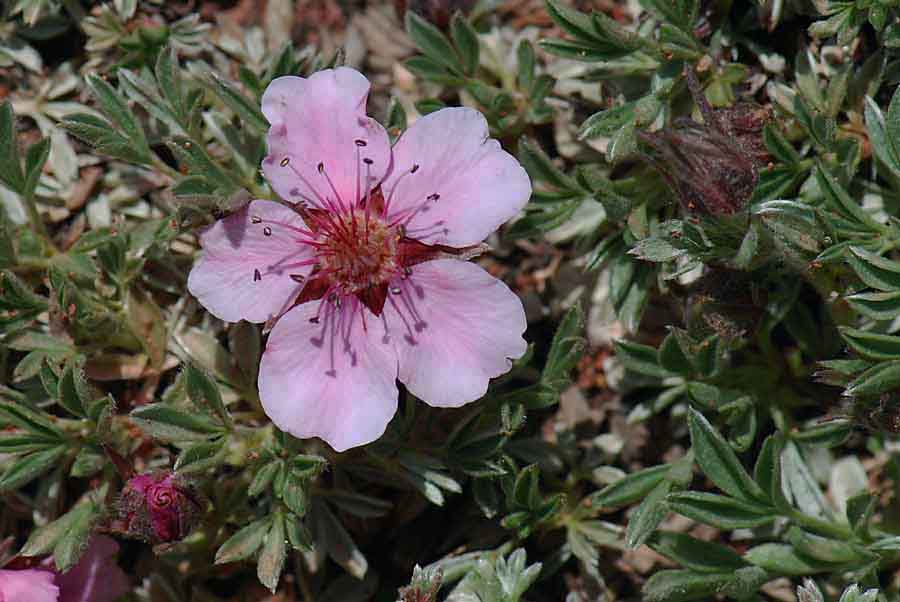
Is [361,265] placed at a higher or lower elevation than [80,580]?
higher

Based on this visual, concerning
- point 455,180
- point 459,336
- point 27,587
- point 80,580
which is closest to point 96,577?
point 80,580

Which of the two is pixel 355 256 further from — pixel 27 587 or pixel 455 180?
pixel 27 587

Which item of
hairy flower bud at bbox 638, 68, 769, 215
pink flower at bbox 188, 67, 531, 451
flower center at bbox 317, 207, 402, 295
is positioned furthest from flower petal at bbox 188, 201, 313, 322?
hairy flower bud at bbox 638, 68, 769, 215

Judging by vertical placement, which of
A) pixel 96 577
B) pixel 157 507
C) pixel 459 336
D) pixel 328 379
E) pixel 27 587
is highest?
pixel 459 336

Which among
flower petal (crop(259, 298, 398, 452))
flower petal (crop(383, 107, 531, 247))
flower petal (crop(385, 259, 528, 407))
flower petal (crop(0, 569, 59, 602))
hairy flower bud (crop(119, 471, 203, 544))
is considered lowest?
flower petal (crop(0, 569, 59, 602))

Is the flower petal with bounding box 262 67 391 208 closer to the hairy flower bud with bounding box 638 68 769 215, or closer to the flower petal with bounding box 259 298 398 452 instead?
the flower petal with bounding box 259 298 398 452
